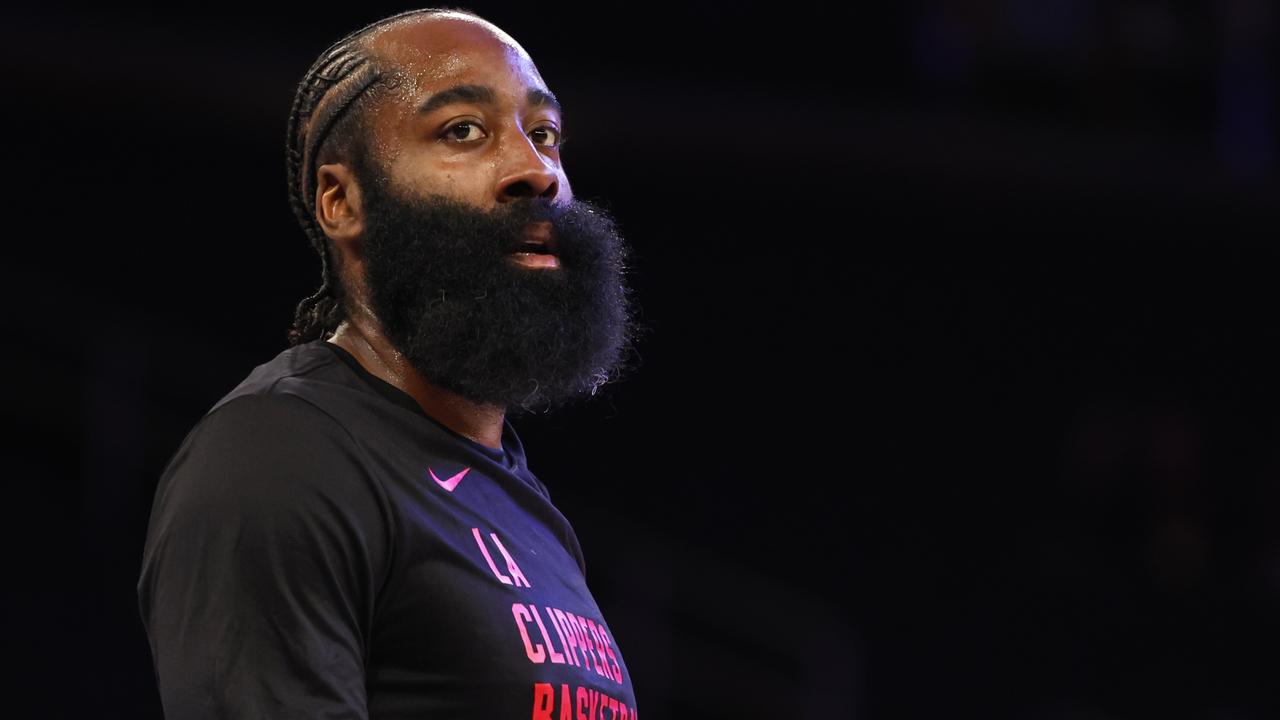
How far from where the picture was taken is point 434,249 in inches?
66.9

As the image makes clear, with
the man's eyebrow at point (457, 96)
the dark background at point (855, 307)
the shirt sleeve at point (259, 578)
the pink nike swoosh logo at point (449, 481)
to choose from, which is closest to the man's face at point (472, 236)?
the man's eyebrow at point (457, 96)

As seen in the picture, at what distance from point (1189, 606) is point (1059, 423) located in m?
1.20

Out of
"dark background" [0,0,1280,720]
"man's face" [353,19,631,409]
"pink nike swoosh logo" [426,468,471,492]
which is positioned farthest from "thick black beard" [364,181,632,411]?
"dark background" [0,0,1280,720]

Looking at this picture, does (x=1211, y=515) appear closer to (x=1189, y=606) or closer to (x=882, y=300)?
(x=1189, y=606)

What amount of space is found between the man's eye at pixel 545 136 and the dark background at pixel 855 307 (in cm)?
423

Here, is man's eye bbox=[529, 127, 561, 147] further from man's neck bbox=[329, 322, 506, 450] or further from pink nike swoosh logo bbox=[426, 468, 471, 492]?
pink nike swoosh logo bbox=[426, 468, 471, 492]

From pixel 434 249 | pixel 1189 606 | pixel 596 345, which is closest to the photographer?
pixel 434 249

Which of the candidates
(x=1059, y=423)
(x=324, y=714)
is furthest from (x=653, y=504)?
(x=324, y=714)

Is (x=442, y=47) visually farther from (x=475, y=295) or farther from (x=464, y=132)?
(x=475, y=295)

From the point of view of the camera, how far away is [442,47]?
5.80 feet

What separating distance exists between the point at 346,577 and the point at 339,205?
0.55 metres

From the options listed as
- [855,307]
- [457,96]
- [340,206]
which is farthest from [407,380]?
[855,307]

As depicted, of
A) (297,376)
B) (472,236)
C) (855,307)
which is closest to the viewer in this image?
(297,376)

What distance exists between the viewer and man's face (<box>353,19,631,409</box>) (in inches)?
67.0
